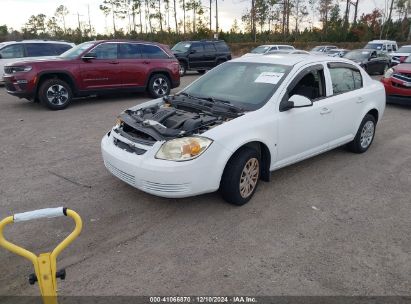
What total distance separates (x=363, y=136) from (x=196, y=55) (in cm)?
1360

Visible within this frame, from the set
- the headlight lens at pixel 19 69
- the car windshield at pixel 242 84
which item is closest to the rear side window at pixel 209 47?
A: the headlight lens at pixel 19 69

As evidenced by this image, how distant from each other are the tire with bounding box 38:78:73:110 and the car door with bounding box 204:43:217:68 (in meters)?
10.3

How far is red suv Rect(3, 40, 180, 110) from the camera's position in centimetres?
926

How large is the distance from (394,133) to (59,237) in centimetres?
680

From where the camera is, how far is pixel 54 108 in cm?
957

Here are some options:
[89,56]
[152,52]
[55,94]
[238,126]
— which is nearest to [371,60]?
[152,52]

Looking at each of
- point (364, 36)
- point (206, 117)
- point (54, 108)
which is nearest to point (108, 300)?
point (206, 117)

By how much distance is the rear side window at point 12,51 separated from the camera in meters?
12.7

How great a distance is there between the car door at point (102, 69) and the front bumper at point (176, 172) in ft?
21.8

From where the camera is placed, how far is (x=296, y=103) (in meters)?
4.42

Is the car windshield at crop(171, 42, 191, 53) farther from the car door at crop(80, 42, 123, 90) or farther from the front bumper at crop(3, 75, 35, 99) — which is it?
the front bumper at crop(3, 75, 35, 99)

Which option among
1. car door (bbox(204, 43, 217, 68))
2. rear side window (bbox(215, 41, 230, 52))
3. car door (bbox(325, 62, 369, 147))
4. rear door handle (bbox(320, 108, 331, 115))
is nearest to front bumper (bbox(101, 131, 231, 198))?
rear door handle (bbox(320, 108, 331, 115))

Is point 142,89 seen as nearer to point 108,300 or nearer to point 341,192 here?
point 341,192

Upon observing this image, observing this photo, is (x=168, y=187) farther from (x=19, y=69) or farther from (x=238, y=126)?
(x=19, y=69)
